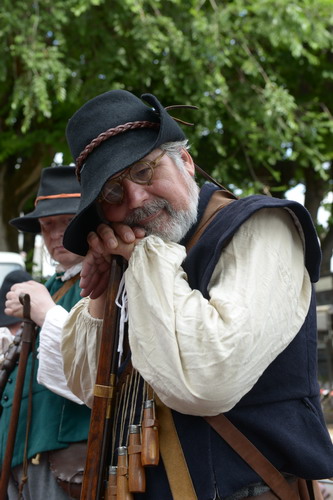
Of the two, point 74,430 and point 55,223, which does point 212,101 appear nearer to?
point 55,223

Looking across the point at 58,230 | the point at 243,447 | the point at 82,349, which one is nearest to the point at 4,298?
the point at 58,230

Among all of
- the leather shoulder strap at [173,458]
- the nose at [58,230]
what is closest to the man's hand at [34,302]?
the nose at [58,230]

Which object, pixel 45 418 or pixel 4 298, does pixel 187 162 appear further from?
pixel 4 298

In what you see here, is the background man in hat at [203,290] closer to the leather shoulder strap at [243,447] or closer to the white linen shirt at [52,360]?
the leather shoulder strap at [243,447]

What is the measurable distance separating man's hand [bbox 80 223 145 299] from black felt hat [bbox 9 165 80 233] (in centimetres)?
140

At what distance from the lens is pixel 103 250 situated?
203 cm

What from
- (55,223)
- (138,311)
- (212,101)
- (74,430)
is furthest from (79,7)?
(138,311)

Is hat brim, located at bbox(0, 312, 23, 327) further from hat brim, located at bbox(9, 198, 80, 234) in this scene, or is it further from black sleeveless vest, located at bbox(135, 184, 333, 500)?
black sleeveless vest, located at bbox(135, 184, 333, 500)

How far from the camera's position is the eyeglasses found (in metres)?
2.03

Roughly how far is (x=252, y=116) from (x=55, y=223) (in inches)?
239

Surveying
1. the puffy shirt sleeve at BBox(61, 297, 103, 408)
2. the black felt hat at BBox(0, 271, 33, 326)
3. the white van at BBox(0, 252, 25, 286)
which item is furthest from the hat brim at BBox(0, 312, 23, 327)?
the white van at BBox(0, 252, 25, 286)

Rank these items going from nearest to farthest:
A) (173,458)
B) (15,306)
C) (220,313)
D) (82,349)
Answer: (220,313)
(173,458)
(82,349)
(15,306)

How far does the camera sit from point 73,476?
2.92 meters

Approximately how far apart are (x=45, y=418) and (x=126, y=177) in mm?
1480
